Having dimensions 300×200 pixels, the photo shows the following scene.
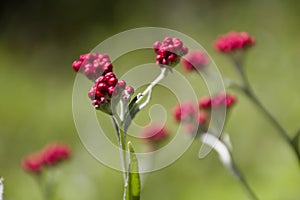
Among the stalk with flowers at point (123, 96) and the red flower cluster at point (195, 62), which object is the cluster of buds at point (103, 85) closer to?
the stalk with flowers at point (123, 96)

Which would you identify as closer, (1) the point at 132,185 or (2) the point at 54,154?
(1) the point at 132,185

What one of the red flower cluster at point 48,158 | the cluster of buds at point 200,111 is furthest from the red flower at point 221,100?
the red flower cluster at point 48,158

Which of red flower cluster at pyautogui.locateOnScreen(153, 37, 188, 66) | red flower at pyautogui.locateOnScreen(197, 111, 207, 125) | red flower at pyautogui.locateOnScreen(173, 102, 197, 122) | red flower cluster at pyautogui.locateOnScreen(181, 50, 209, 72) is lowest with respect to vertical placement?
red flower at pyautogui.locateOnScreen(197, 111, 207, 125)

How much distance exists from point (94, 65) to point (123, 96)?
0.09 meters

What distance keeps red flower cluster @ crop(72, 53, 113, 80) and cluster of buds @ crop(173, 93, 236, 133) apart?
68 centimetres

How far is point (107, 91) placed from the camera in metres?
1.15

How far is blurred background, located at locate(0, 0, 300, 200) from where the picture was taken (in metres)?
3.26

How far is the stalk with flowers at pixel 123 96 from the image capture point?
3.65ft

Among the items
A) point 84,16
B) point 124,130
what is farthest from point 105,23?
point 124,130

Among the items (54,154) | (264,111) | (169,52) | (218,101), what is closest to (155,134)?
(54,154)

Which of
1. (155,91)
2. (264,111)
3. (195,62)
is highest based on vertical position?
(195,62)

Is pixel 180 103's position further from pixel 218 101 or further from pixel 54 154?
pixel 54 154

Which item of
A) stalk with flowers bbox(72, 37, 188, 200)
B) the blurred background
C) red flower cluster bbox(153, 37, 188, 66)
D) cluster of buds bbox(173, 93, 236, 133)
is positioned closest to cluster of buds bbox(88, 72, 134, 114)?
stalk with flowers bbox(72, 37, 188, 200)

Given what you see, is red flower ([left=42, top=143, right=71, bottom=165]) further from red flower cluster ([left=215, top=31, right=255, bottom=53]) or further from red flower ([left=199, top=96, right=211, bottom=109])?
red flower cluster ([left=215, top=31, right=255, bottom=53])
